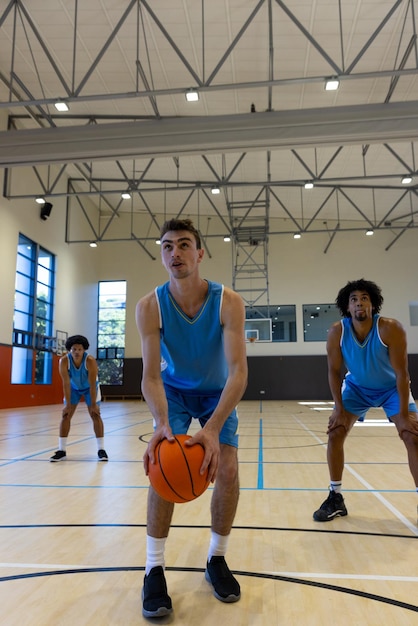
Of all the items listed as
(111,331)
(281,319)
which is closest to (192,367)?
(281,319)

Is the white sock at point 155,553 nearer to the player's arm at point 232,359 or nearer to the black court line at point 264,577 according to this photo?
the black court line at point 264,577

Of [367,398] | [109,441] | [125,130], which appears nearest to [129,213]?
[125,130]

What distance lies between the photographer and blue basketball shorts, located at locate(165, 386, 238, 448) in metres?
2.28

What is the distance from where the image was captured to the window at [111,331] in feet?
76.5

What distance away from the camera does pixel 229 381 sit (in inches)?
84.1

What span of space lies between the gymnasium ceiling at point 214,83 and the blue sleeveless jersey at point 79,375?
17.2ft

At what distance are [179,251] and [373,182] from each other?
1712 cm

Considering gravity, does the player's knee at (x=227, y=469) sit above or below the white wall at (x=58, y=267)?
below

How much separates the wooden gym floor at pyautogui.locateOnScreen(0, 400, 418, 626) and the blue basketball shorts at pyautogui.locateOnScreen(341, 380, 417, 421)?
0.72 meters

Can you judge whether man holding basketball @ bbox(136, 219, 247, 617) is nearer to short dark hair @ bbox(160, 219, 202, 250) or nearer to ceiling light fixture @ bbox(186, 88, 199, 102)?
short dark hair @ bbox(160, 219, 202, 250)

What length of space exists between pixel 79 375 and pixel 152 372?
370 centimetres

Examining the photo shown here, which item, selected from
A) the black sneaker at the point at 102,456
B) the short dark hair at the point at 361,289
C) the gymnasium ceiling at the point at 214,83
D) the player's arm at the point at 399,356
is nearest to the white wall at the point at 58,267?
the gymnasium ceiling at the point at 214,83

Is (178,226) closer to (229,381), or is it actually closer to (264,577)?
(229,381)

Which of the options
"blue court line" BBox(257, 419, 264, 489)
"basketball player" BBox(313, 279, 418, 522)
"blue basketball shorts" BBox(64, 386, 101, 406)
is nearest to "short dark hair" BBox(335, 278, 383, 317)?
"basketball player" BBox(313, 279, 418, 522)
